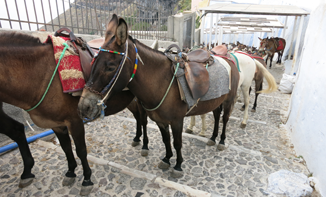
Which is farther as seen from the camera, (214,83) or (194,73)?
(214,83)

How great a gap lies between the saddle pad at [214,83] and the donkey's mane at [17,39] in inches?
61.3

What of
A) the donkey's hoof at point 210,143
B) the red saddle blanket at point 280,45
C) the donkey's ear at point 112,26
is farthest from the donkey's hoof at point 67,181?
the red saddle blanket at point 280,45

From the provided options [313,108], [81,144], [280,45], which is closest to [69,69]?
[81,144]

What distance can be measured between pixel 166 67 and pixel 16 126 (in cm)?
227

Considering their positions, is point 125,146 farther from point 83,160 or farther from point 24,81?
point 24,81

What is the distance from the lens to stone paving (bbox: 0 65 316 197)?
2.50 metres

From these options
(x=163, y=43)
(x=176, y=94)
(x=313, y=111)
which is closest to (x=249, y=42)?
(x=163, y=43)

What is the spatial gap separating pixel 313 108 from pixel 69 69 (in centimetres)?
372

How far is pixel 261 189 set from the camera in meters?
2.55

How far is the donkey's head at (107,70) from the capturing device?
158 centimetres

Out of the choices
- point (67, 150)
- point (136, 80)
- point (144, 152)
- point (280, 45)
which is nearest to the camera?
point (136, 80)

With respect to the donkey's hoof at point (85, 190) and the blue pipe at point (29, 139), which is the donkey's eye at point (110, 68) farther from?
the blue pipe at point (29, 139)

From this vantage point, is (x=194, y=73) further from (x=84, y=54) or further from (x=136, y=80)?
(x=84, y=54)

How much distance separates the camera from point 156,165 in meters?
3.04
